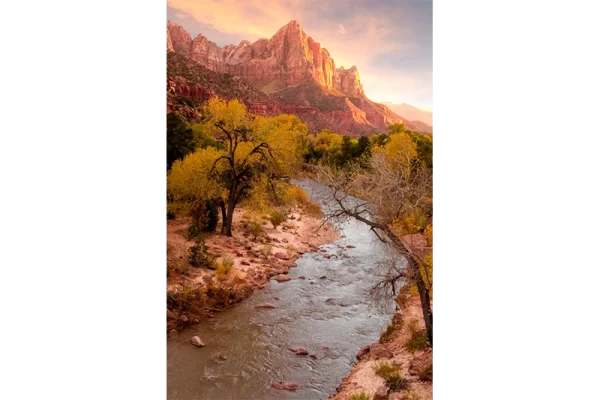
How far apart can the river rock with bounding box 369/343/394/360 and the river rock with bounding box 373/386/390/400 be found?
1.39 metres

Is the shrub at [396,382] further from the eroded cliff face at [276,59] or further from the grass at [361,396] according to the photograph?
the eroded cliff face at [276,59]

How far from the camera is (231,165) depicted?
15242 mm

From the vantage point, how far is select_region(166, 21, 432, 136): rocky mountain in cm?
8756

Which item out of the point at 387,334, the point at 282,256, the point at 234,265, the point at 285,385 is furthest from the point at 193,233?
the point at 387,334

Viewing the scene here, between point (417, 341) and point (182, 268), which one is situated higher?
point (182, 268)

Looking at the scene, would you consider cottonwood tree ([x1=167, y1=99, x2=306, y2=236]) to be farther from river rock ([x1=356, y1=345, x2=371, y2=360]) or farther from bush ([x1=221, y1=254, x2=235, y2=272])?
river rock ([x1=356, y1=345, x2=371, y2=360])

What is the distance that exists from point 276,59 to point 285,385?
416ft

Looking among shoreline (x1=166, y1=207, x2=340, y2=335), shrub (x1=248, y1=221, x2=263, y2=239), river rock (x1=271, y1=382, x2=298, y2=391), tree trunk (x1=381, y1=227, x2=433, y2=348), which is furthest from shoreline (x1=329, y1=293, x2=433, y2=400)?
shrub (x1=248, y1=221, x2=263, y2=239)

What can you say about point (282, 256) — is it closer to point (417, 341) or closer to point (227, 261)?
point (227, 261)

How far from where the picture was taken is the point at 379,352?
8.52 m

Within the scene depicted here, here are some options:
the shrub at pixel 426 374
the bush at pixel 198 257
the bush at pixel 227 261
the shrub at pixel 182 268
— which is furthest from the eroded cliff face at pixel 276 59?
the shrub at pixel 426 374
